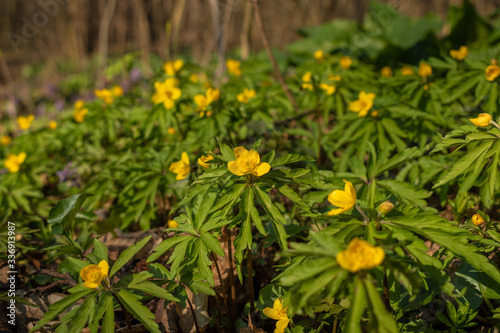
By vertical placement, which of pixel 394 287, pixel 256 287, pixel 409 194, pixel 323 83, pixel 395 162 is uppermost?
pixel 323 83

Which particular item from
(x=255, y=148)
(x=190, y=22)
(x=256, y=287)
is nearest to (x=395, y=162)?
(x=255, y=148)

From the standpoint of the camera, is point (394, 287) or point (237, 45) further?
point (237, 45)

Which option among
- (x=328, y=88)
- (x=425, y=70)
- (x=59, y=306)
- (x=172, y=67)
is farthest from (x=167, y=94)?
(x=425, y=70)

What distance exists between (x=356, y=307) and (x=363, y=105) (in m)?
1.55

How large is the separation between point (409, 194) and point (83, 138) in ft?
9.29

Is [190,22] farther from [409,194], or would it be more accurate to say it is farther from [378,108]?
[409,194]

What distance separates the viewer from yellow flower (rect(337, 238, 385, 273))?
0.99m

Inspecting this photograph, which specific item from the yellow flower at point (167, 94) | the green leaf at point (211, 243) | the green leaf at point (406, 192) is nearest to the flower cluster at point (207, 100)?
the yellow flower at point (167, 94)

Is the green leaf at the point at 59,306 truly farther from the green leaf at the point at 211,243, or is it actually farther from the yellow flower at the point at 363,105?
the yellow flower at the point at 363,105

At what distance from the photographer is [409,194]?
69.6 inches

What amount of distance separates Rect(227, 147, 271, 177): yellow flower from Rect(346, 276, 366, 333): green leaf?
58cm

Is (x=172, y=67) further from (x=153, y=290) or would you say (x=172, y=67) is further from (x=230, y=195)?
(x=153, y=290)

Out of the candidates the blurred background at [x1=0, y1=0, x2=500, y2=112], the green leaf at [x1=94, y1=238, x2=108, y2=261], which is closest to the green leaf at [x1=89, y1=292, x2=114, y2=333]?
the green leaf at [x1=94, y1=238, x2=108, y2=261]

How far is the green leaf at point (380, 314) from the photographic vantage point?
979 millimetres
